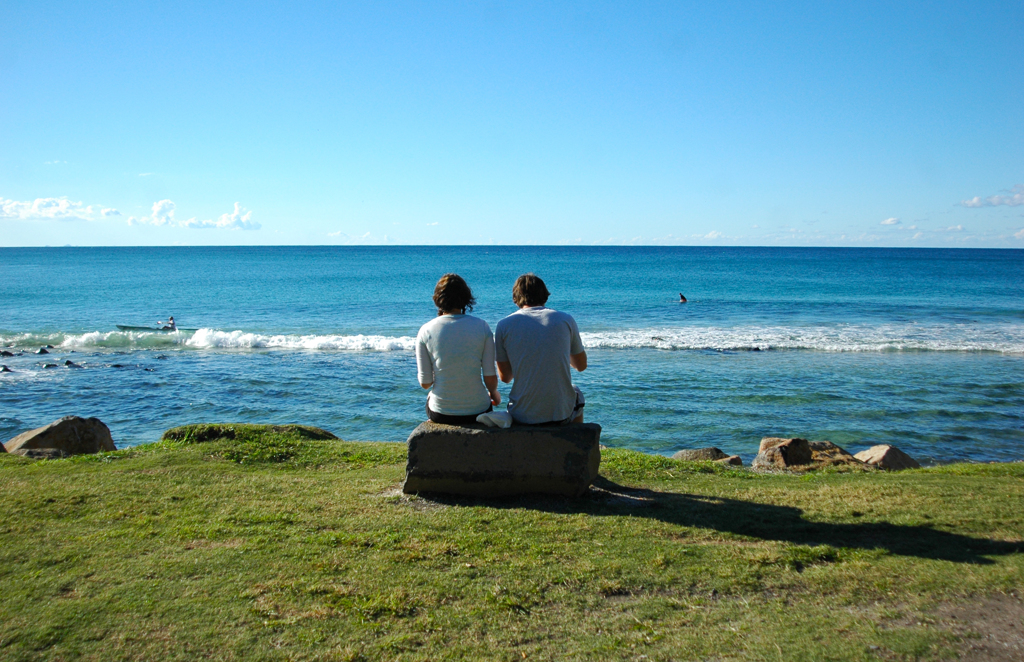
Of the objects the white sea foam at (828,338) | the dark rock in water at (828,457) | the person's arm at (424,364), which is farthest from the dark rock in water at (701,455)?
the white sea foam at (828,338)

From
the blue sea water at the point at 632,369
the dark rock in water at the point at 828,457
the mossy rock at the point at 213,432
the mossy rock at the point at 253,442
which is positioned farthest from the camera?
the blue sea water at the point at 632,369

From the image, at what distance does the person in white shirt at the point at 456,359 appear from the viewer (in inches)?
216

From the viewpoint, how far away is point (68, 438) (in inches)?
350

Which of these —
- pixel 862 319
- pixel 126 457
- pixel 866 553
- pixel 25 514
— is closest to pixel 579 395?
pixel 866 553

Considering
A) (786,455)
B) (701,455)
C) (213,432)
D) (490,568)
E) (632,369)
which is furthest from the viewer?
(632,369)

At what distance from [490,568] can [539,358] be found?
1860 mm

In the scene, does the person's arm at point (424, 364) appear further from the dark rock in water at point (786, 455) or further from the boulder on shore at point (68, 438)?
the boulder on shore at point (68, 438)

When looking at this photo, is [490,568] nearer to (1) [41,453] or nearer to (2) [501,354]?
(2) [501,354]

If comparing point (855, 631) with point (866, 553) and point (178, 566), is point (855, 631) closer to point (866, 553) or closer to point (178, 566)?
point (866, 553)

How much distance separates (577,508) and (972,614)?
2671 millimetres

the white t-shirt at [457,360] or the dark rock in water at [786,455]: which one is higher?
the white t-shirt at [457,360]

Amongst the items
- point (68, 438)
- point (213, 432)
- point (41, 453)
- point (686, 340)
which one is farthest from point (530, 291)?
point (686, 340)

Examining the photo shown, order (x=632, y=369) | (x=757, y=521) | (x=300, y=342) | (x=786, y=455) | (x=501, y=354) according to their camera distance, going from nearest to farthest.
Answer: (x=757, y=521) < (x=501, y=354) < (x=786, y=455) < (x=632, y=369) < (x=300, y=342)

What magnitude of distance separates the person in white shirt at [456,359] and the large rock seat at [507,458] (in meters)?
0.17
